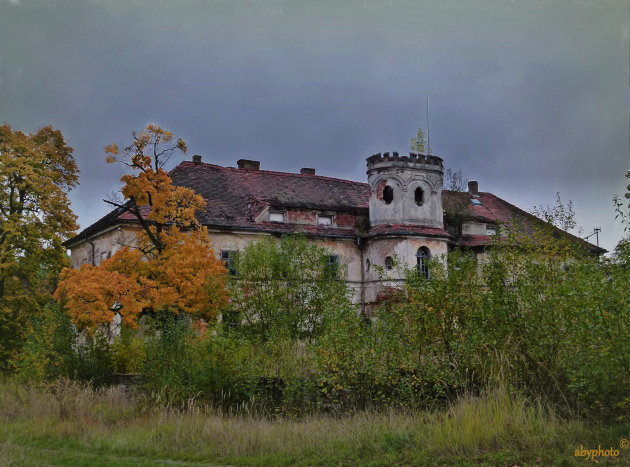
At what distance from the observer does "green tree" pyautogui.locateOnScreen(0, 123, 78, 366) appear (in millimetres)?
28234

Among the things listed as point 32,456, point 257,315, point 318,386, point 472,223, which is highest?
point 472,223

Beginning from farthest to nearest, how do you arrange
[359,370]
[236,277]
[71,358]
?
[236,277] → [71,358] → [359,370]

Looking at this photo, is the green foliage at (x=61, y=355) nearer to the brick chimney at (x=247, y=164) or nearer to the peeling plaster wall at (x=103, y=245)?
the peeling plaster wall at (x=103, y=245)

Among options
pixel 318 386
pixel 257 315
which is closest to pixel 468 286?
pixel 318 386

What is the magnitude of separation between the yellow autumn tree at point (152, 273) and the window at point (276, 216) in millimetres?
8143

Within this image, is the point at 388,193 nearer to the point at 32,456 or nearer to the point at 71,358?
the point at 71,358

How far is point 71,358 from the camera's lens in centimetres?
1953

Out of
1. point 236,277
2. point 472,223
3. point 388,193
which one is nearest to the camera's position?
point 236,277

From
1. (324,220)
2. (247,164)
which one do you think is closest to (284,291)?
(324,220)

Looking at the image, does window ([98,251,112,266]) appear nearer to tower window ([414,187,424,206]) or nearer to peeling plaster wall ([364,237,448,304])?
peeling plaster wall ([364,237,448,304])

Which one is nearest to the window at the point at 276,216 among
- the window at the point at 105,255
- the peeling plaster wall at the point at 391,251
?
the peeling plaster wall at the point at 391,251

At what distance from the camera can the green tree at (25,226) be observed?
28234 millimetres

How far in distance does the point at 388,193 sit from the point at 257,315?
12.9m

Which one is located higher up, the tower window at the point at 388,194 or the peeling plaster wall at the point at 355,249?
the tower window at the point at 388,194
